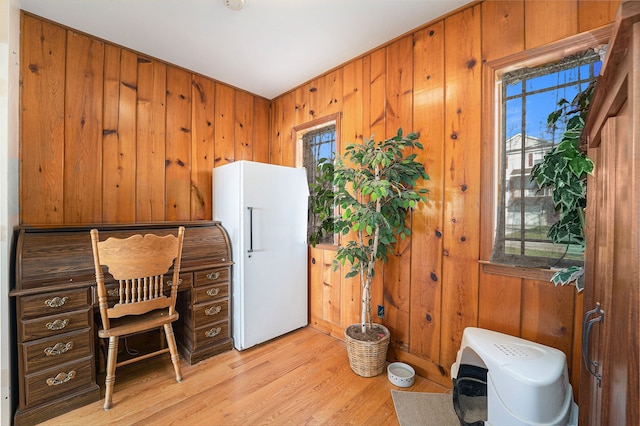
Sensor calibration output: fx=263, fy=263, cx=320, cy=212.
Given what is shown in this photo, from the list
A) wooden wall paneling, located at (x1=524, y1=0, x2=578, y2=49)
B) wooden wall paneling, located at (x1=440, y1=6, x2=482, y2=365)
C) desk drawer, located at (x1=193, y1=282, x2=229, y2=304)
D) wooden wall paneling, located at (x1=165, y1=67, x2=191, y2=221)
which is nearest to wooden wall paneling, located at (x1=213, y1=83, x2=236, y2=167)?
wooden wall paneling, located at (x1=165, y1=67, x2=191, y2=221)

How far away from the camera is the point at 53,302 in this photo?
1.58 metres

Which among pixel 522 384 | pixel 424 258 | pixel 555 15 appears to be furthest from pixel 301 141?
pixel 522 384

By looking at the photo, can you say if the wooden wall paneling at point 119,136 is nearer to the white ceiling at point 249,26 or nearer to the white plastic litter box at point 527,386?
the white ceiling at point 249,26

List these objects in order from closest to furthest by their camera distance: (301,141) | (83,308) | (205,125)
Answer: (83,308)
(205,125)
(301,141)

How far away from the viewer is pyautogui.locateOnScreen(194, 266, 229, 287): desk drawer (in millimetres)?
2174

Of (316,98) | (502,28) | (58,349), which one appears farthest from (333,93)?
(58,349)

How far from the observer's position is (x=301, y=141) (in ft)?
9.94

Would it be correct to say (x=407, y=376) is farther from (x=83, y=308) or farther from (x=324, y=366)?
(x=83, y=308)

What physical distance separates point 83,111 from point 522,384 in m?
3.31

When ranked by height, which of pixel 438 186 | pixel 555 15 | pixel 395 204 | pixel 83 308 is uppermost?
pixel 555 15

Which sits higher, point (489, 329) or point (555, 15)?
point (555, 15)

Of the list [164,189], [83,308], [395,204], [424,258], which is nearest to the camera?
[83,308]

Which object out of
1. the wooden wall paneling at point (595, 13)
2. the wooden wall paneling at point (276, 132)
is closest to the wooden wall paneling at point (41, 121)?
the wooden wall paneling at point (276, 132)

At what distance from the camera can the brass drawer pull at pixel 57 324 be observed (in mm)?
1565
